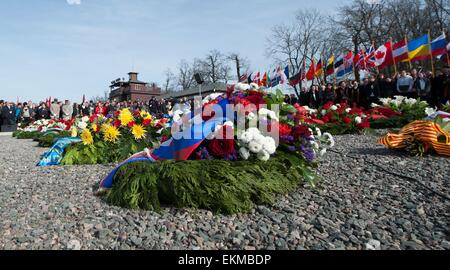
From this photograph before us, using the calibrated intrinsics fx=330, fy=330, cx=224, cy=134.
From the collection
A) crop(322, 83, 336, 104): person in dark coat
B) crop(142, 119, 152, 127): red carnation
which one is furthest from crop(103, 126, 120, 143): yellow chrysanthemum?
crop(322, 83, 336, 104): person in dark coat

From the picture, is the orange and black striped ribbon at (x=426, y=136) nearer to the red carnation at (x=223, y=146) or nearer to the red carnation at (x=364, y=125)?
the red carnation at (x=364, y=125)

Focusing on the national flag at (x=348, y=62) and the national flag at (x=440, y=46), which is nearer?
the national flag at (x=440, y=46)

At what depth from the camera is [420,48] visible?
12875mm

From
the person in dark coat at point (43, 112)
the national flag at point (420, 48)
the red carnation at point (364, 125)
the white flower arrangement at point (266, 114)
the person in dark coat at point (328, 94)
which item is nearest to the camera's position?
the white flower arrangement at point (266, 114)

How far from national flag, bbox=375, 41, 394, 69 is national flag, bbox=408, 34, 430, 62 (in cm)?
87

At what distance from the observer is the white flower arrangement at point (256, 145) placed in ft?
11.8

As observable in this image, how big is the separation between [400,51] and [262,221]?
13270mm

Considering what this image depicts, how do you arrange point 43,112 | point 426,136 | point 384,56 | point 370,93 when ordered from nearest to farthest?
point 426,136 → point 370,93 → point 384,56 → point 43,112

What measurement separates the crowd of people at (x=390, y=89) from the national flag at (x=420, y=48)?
28.2 inches

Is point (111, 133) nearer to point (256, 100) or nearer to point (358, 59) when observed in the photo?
point (256, 100)

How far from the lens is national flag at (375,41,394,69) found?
14039 mm

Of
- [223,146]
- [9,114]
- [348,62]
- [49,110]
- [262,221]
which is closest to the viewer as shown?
[262,221]

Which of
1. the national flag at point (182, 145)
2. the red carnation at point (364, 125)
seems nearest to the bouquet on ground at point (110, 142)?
the national flag at point (182, 145)

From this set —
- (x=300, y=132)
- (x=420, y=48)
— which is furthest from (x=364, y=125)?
(x=420, y=48)
